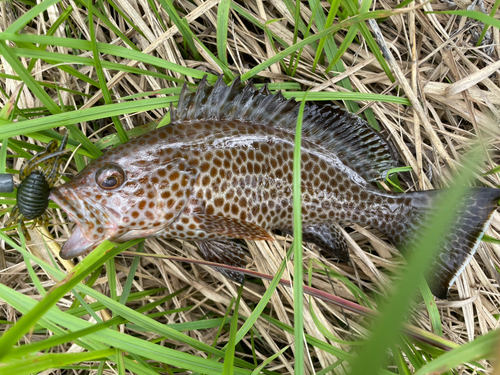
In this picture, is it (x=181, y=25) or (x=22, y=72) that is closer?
(x=22, y=72)

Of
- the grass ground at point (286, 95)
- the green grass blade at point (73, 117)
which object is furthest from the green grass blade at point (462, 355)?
the green grass blade at point (73, 117)

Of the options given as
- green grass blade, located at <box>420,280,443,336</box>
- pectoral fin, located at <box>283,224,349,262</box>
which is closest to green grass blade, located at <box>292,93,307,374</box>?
pectoral fin, located at <box>283,224,349,262</box>

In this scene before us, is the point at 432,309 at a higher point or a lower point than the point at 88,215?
lower

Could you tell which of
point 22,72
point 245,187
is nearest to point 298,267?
point 245,187

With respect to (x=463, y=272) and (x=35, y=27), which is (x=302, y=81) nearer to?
(x=463, y=272)

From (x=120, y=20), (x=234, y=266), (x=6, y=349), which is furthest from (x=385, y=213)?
(x=120, y=20)

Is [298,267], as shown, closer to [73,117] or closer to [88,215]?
[88,215]

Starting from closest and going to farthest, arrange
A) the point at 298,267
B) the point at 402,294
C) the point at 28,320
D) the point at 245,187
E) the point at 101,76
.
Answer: the point at 402,294
the point at 28,320
the point at 298,267
the point at 101,76
the point at 245,187
